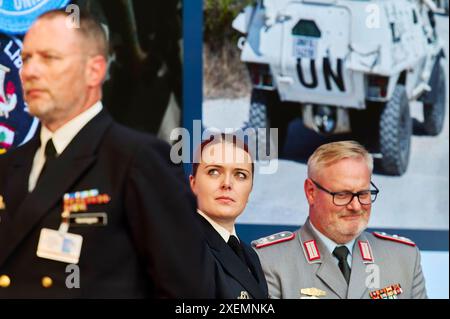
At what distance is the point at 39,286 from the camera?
173 cm

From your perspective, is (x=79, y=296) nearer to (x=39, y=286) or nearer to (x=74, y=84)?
(x=39, y=286)

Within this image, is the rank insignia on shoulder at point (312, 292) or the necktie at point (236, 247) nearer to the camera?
the necktie at point (236, 247)

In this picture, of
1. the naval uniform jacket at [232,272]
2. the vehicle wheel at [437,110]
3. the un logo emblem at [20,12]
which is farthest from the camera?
the vehicle wheel at [437,110]

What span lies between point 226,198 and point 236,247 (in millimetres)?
135

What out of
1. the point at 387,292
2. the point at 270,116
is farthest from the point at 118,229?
the point at 270,116

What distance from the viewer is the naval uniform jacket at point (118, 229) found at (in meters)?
1.69

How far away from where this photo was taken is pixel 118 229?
1712 millimetres

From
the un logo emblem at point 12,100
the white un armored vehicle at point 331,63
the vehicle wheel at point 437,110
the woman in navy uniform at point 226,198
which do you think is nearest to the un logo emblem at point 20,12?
the un logo emblem at point 12,100

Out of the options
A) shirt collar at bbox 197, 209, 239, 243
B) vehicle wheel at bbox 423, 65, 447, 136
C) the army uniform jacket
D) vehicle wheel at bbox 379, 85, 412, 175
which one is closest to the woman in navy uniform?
shirt collar at bbox 197, 209, 239, 243

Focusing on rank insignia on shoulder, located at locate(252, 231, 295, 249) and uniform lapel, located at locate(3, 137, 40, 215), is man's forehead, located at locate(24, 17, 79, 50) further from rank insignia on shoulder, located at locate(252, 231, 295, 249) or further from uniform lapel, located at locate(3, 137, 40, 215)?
rank insignia on shoulder, located at locate(252, 231, 295, 249)

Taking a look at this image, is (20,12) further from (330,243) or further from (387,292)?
(387,292)

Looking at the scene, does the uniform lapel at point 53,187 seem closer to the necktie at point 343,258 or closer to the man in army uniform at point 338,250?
the man in army uniform at point 338,250

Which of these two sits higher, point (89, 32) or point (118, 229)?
point (89, 32)

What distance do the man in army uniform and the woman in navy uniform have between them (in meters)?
0.22
